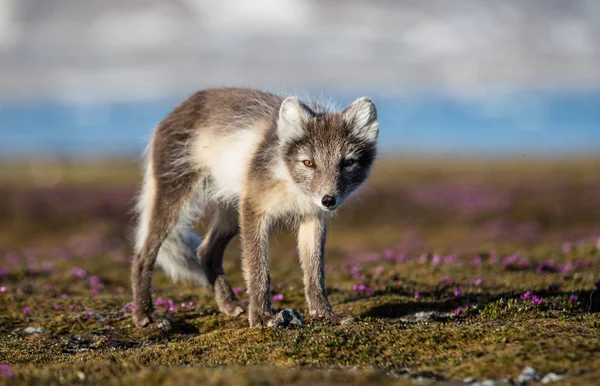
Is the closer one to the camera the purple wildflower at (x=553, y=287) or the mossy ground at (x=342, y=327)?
the mossy ground at (x=342, y=327)

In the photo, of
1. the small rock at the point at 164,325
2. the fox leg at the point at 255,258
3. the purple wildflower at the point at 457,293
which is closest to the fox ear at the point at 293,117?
the fox leg at the point at 255,258

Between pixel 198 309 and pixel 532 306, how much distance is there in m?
6.21

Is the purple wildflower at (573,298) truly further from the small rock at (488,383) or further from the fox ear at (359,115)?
the small rock at (488,383)

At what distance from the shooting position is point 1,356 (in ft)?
28.5

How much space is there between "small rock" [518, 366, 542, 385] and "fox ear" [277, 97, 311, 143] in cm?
479

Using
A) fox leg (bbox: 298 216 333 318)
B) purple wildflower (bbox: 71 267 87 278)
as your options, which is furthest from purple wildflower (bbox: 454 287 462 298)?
purple wildflower (bbox: 71 267 87 278)

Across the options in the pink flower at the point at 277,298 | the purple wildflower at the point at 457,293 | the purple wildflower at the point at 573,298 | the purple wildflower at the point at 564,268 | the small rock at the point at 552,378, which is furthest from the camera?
the purple wildflower at the point at 564,268

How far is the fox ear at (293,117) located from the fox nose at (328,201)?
122cm

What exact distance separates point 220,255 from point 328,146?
12.7ft

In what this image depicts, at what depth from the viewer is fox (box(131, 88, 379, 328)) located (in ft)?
31.1

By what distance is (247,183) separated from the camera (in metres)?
10.1

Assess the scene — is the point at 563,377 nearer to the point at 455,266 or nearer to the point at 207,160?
the point at 207,160

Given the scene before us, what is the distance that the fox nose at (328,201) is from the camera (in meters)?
8.87

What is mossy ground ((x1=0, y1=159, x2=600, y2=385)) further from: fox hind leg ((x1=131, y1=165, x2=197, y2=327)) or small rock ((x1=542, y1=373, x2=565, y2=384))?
fox hind leg ((x1=131, y1=165, x2=197, y2=327))
